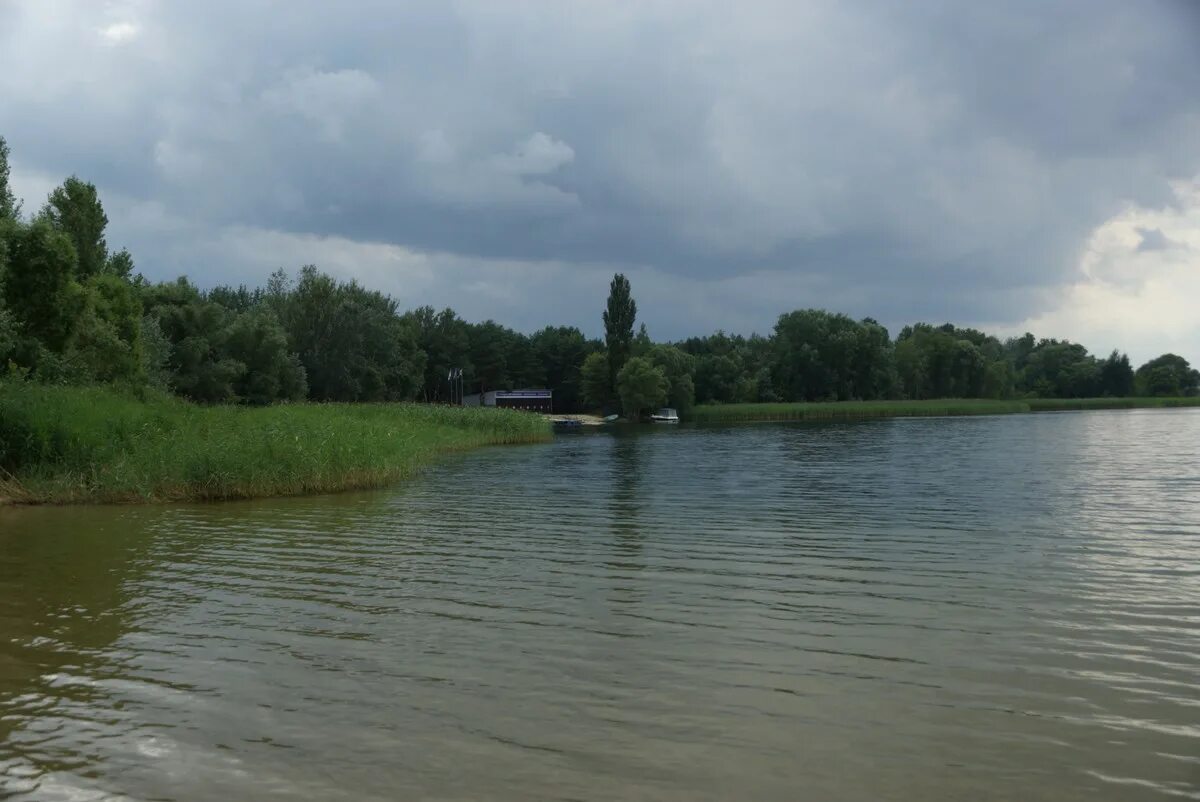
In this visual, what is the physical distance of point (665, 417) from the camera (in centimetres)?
10888

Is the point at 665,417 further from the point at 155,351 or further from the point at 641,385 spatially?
the point at 155,351

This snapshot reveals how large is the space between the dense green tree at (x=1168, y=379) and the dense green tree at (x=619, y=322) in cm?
10556

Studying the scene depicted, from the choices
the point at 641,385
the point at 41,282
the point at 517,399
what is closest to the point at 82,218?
the point at 41,282

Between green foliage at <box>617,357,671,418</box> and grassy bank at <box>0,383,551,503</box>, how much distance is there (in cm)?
8173

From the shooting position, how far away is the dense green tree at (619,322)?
114m

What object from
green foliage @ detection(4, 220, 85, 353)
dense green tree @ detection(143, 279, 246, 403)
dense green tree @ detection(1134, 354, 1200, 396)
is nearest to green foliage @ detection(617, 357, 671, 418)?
dense green tree @ detection(143, 279, 246, 403)

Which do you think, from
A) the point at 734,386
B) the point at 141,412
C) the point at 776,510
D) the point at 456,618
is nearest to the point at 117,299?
the point at 141,412

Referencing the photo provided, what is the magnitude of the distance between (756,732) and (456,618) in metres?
4.88

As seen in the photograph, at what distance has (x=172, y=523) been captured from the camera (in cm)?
1944

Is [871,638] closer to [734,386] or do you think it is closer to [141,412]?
[141,412]

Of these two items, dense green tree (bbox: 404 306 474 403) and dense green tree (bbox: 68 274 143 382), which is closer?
dense green tree (bbox: 68 274 143 382)

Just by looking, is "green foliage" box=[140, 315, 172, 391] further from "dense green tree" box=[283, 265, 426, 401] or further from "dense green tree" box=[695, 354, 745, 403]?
"dense green tree" box=[695, 354, 745, 403]

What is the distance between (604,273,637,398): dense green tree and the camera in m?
114

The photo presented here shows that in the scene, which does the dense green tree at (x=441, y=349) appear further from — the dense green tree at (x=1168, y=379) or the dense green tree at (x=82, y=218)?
the dense green tree at (x=1168, y=379)
